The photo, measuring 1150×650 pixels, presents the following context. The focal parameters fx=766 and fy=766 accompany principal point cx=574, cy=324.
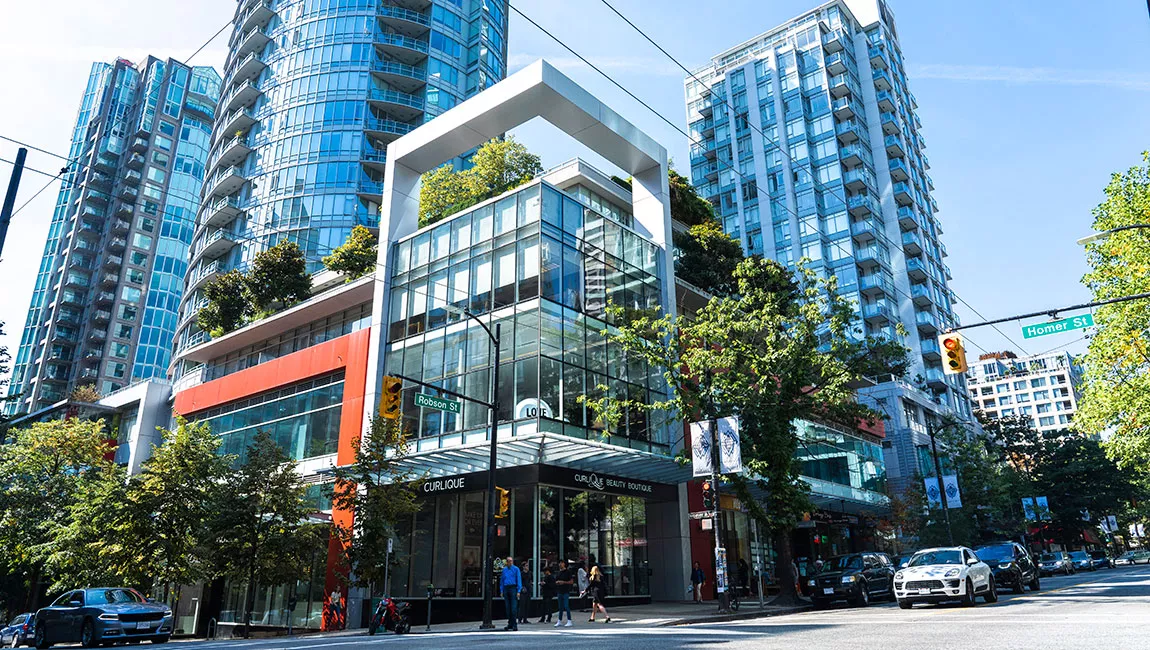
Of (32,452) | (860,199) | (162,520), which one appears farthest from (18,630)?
(860,199)

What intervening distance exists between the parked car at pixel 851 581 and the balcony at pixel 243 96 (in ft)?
223

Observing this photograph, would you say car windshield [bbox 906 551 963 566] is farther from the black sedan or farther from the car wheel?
the car wheel

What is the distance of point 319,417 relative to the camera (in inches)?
1372

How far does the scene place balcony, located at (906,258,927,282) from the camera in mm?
76812

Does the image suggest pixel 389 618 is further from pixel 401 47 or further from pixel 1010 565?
pixel 401 47

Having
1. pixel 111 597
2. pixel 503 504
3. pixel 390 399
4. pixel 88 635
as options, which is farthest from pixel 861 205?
pixel 88 635

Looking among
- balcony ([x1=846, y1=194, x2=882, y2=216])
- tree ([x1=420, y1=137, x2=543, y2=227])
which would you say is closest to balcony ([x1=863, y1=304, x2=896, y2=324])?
balcony ([x1=846, y1=194, x2=882, y2=216])

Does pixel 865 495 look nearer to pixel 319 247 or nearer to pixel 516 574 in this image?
pixel 516 574

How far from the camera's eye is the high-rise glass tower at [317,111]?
66438 millimetres

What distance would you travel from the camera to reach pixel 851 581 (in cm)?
2533

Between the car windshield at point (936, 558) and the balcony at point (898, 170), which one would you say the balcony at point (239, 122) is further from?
the car windshield at point (936, 558)

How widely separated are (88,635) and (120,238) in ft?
311

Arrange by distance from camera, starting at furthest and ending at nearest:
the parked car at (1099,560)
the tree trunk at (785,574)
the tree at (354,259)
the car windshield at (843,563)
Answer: the parked car at (1099,560) < the tree at (354,259) < the tree trunk at (785,574) < the car windshield at (843,563)

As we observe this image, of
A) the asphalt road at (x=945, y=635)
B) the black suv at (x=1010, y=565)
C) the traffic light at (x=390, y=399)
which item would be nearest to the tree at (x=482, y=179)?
the traffic light at (x=390, y=399)
